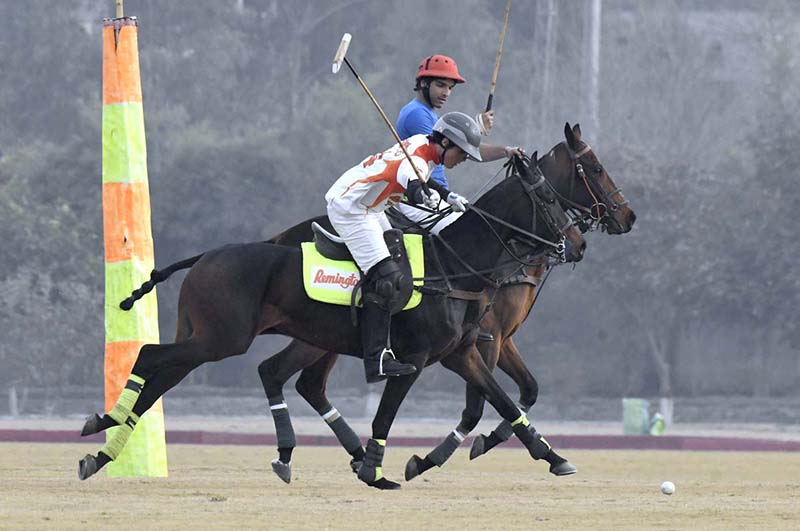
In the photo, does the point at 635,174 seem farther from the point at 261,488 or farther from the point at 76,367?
the point at 261,488

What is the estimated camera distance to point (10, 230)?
36344 mm

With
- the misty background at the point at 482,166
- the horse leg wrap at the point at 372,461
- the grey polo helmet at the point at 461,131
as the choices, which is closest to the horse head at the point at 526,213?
the grey polo helmet at the point at 461,131

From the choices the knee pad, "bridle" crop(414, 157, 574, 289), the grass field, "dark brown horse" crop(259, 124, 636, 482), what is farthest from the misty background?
the knee pad

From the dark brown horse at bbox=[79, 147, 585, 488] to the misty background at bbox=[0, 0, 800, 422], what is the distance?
21.6 metres

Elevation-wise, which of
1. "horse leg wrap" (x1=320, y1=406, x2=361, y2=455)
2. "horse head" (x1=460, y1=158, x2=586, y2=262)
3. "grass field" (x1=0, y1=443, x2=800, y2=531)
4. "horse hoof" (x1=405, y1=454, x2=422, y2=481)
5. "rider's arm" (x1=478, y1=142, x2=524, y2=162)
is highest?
"rider's arm" (x1=478, y1=142, x2=524, y2=162)

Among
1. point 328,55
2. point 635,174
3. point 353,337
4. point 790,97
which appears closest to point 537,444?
point 353,337

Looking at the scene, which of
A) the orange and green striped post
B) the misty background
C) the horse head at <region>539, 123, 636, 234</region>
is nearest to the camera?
the horse head at <region>539, 123, 636, 234</region>

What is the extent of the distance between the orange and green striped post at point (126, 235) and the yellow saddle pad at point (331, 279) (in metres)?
2.56

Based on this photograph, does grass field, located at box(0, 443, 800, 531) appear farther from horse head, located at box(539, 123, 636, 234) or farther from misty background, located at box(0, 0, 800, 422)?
misty background, located at box(0, 0, 800, 422)

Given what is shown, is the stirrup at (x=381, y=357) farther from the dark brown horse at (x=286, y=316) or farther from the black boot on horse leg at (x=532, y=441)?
the black boot on horse leg at (x=532, y=441)

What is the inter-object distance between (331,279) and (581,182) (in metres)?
1.92

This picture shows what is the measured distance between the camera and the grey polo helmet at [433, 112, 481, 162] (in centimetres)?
1125

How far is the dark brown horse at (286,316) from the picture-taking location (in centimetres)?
1109

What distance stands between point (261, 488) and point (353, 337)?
134 centimetres
